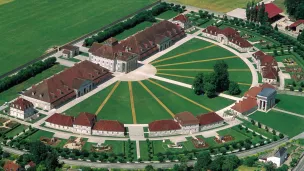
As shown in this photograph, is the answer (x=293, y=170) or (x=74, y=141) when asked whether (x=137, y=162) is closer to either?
(x=74, y=141)

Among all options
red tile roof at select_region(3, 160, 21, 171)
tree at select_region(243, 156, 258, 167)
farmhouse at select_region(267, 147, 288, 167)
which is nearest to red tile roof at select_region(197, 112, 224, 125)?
tree at select_region(243, 156, 258, 167)

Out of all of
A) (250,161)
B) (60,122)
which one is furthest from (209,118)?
(60,122)

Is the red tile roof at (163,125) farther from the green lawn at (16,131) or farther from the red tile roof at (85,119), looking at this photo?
the green lawn at (16,131)

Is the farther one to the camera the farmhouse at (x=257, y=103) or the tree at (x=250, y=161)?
the farmhouse at (x=257, y=103)

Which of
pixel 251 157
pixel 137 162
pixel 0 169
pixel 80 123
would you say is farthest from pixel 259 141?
pixel 0 169

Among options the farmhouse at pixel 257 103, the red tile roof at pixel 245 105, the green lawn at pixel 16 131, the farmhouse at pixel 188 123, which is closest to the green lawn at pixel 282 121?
the farmhouse at pixel 257 103

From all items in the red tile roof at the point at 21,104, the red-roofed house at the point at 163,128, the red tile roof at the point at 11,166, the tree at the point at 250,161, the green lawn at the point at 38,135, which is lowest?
the tree at the point at 250,161

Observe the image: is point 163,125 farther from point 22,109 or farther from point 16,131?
point 16,131

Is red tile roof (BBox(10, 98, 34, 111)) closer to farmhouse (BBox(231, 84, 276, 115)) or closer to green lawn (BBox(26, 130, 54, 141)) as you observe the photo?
green lawn (BBox(26, 130, 54, 141))
